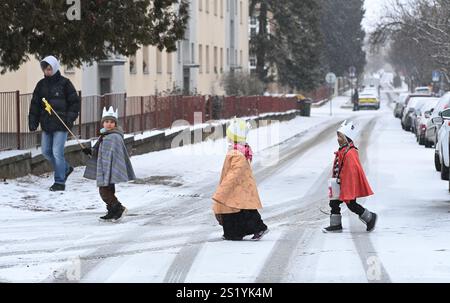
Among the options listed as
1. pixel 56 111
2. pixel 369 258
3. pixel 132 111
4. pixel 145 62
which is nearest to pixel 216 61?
pixel 145 62

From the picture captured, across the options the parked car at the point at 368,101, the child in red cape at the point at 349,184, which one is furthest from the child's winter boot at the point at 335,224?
the parked car at the point at 368,101

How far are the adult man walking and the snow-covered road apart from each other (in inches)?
18.9

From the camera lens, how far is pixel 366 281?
8.16m

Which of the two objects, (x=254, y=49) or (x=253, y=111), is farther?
(x=254, y=49)

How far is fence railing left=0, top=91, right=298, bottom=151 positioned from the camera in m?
17.5

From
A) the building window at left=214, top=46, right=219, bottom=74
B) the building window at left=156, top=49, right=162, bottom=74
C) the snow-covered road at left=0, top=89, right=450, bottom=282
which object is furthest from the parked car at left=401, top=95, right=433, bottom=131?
the snow-covered road at left=0, top=89, right=450, bottom=282

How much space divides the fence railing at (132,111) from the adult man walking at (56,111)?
6.49 feet

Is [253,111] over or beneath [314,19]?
beneath

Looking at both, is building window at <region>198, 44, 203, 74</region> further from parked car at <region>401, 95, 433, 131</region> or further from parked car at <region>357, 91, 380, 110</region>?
parked car at <region>357, 91, 380, 110</region>

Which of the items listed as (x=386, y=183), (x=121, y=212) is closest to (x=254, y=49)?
(x=386, y=183)

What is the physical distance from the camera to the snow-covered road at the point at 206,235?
342 inches
